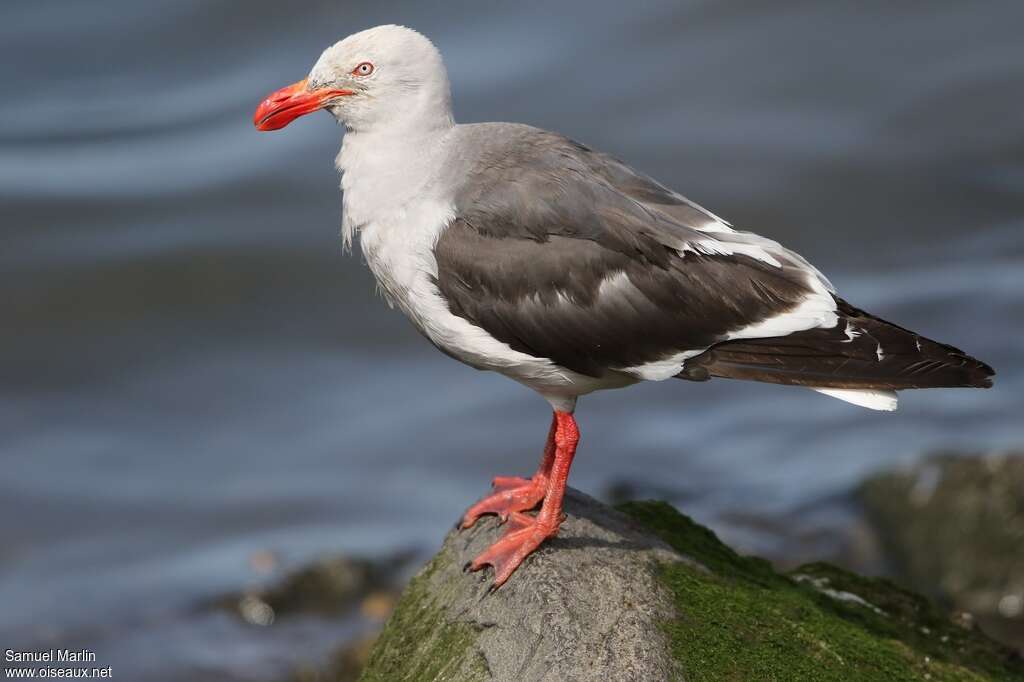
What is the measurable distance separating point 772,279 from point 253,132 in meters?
15.3

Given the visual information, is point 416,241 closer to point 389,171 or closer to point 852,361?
point 389,171

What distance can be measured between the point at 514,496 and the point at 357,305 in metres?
10.5

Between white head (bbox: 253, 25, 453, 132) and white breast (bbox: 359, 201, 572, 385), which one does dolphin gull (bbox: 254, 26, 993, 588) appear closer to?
white breast (bbox: 359, 201, 572, 385)

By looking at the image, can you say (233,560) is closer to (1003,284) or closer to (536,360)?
(536,360)

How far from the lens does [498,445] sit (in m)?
14.6

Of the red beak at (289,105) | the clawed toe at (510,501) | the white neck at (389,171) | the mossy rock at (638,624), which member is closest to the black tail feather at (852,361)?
the mossy rock at (638,624)

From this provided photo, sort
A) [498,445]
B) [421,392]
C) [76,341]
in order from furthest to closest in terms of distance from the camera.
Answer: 1. [76,341]
2. [421,392]
3. [498,445]

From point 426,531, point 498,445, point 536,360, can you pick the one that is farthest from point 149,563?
point 536,360

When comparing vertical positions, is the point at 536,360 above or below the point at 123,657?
above

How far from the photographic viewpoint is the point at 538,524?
22.2 ft

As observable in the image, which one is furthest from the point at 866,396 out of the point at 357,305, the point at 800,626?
the point at 357,305

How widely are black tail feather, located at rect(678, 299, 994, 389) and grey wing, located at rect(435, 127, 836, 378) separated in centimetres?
8

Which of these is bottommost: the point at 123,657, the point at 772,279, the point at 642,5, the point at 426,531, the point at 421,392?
the point at 123,657

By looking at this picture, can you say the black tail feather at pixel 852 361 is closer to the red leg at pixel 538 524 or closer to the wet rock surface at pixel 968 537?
the red leg at pixel 538 524
